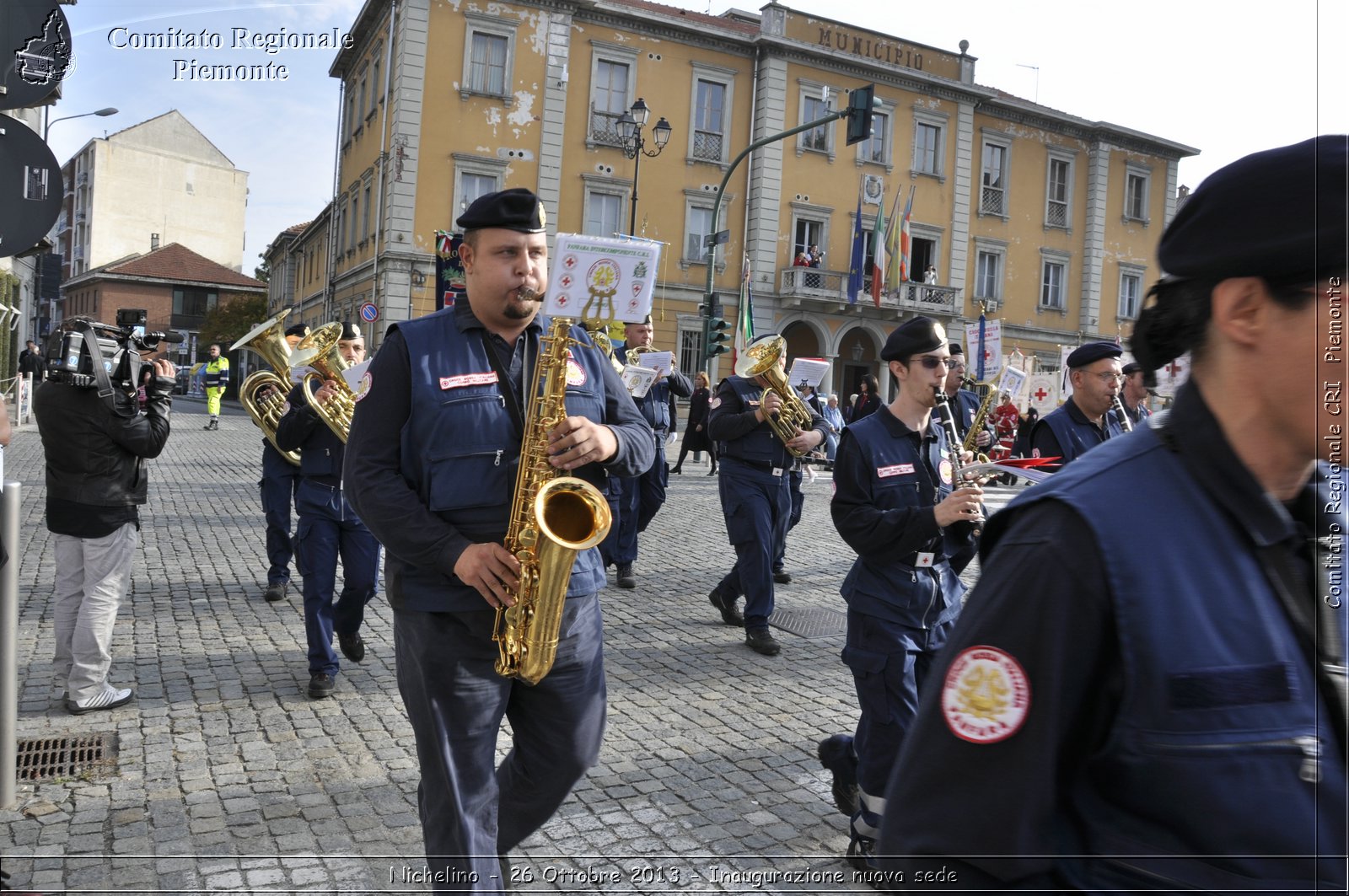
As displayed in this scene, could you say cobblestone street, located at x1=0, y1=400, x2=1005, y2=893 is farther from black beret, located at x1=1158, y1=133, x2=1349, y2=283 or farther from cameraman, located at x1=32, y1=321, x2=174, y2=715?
black beret, located at x1=1158, y1=133, x2=1349, y2=283

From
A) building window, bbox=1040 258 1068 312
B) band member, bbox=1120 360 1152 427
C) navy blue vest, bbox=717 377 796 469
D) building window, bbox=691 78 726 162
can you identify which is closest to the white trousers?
navy blue vest, bbox=717 377 796 469

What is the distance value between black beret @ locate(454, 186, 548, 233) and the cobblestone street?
Result: 7.05ft

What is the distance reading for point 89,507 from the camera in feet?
17.2

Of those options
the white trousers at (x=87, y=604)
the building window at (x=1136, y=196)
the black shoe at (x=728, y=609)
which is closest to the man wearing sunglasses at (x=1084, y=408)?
the black shoe at (x=728, y=609)

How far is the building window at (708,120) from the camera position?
33.2 m

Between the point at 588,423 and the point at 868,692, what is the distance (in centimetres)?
155

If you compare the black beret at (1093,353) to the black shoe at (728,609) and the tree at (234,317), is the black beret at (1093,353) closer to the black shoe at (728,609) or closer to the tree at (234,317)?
the black shoe at (728,609)

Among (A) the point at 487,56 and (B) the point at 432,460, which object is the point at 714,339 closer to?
(A) the point at 487,56

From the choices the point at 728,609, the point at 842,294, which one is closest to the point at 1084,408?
the point at 728,609

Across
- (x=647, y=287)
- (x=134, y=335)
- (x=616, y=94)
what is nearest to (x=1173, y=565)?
(x=647, y=287)

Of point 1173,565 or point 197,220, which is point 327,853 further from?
point 197,220

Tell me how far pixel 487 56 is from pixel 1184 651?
104ft

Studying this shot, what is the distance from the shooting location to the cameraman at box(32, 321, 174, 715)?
5.19m

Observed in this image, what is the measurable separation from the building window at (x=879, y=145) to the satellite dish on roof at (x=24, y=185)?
3392 cm
